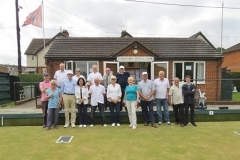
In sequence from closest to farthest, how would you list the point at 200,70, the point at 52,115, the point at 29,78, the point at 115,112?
the point at 52,115 < the point at 115,112 < the point at 200,70 < the point at 29,78

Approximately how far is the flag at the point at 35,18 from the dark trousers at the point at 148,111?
1587 centimetres

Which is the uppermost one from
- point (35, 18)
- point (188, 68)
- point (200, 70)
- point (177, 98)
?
point (35, 18)

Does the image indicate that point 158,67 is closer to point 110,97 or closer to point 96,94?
point 110,97

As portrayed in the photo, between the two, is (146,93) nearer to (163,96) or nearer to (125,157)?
(163,96)

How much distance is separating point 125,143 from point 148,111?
1951 mm

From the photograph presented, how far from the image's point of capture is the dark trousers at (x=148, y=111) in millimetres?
6352

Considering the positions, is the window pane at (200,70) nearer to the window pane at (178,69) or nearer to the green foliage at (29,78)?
the window pane at (178,69)

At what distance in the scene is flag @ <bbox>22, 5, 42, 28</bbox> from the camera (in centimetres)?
1867

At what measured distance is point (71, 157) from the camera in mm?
3986

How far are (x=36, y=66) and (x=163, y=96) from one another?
36.4 m

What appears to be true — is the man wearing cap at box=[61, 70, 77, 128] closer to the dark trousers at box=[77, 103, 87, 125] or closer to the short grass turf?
the dark trousers at box=[77, 103, 87, 125]

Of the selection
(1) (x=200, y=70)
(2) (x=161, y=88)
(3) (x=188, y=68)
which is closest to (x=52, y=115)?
(2) (x=161, y=88)

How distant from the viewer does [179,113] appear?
6.55 meters

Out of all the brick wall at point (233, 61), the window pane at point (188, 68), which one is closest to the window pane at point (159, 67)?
the window pane at point (188, 68)
